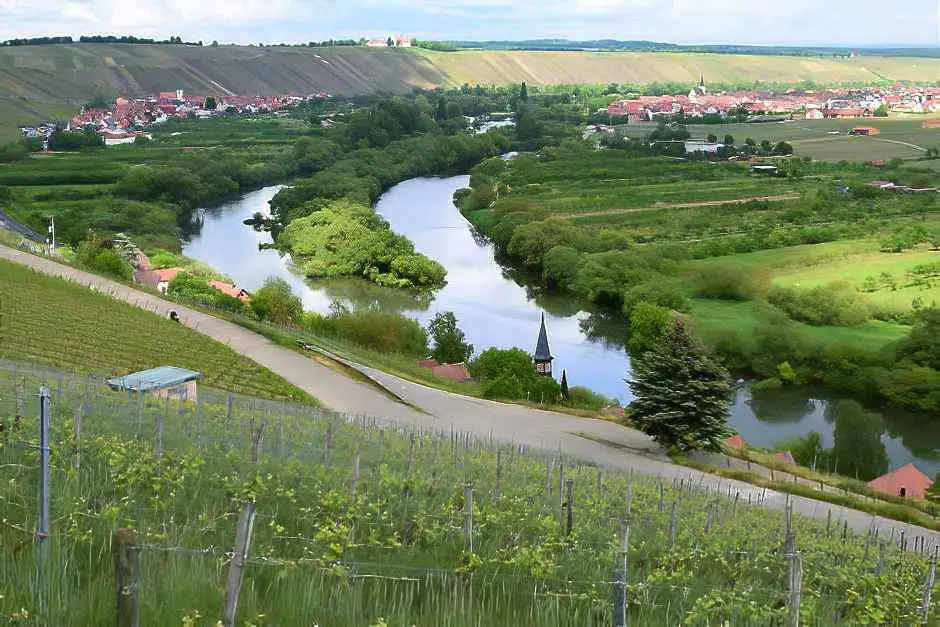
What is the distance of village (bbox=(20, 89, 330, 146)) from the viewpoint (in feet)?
219

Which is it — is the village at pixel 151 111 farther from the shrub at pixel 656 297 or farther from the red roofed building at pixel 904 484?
the red roofed building at pixel 904 484

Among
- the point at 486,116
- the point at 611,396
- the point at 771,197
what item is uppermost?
the point at 486,116

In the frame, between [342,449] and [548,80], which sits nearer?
[342,449]

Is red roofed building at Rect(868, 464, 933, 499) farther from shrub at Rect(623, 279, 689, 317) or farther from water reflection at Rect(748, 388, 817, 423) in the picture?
shrub at Rect(623, 279, 689, 317)

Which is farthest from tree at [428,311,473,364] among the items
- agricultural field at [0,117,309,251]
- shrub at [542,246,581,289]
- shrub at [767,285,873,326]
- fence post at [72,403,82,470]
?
fence post at [72,403,82,470]

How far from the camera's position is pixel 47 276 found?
19.9 meters

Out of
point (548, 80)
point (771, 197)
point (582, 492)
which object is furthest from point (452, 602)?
point (548, 80)

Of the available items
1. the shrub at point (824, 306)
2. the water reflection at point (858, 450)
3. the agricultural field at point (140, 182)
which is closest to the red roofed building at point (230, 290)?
the agricultural field at point (140, 182)

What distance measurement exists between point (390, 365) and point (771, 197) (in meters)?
31.2

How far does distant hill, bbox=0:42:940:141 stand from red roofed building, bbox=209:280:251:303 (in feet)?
141

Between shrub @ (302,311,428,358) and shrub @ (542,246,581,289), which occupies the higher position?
shrub @ (542,246,581,289)

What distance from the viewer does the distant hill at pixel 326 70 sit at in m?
86.0

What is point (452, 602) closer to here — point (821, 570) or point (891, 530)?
point (821, 570)

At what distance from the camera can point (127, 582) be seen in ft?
10.0
